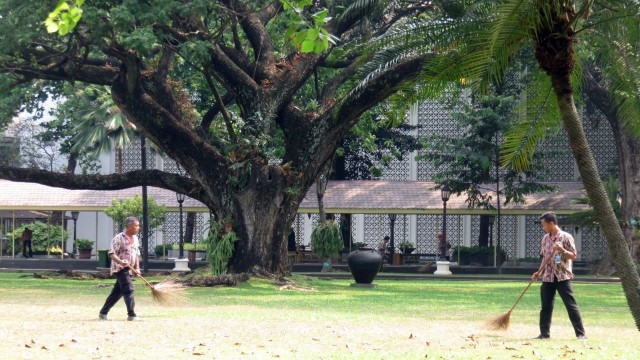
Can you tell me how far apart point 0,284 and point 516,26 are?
19651 mm

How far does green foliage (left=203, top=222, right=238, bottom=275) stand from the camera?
26.9 metres

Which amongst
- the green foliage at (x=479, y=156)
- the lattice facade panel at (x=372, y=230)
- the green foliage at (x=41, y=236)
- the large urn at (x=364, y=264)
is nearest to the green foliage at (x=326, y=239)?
the green foliage at (x=479, y=156)

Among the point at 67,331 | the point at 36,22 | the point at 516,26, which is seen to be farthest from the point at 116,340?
the point at 36,22

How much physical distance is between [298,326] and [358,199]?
94.0ft

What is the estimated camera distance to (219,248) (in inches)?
1058

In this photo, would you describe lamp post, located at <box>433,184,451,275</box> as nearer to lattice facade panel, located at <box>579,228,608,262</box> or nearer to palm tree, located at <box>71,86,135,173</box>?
lattice facade panel, located at <box>579,228,608,262</box>

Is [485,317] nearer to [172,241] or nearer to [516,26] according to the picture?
[516,26]

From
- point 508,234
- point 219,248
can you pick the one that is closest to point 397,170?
point 508,234

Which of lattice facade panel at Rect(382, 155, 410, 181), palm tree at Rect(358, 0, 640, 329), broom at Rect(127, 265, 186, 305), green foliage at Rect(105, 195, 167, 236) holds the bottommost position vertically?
broom at Rect(127, 265, 186, 305)

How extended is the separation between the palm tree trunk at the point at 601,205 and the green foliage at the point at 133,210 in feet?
112

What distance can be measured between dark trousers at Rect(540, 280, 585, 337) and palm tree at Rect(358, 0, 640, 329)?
1644 mm

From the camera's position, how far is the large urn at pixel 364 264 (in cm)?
2783

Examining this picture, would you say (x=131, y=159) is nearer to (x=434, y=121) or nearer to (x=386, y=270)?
(x=434, y=121)

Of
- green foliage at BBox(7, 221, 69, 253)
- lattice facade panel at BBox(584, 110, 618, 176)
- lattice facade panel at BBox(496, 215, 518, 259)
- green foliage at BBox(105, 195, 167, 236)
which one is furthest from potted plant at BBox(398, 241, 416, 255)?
green foliage at BBox(7, 221, 69, 253)
